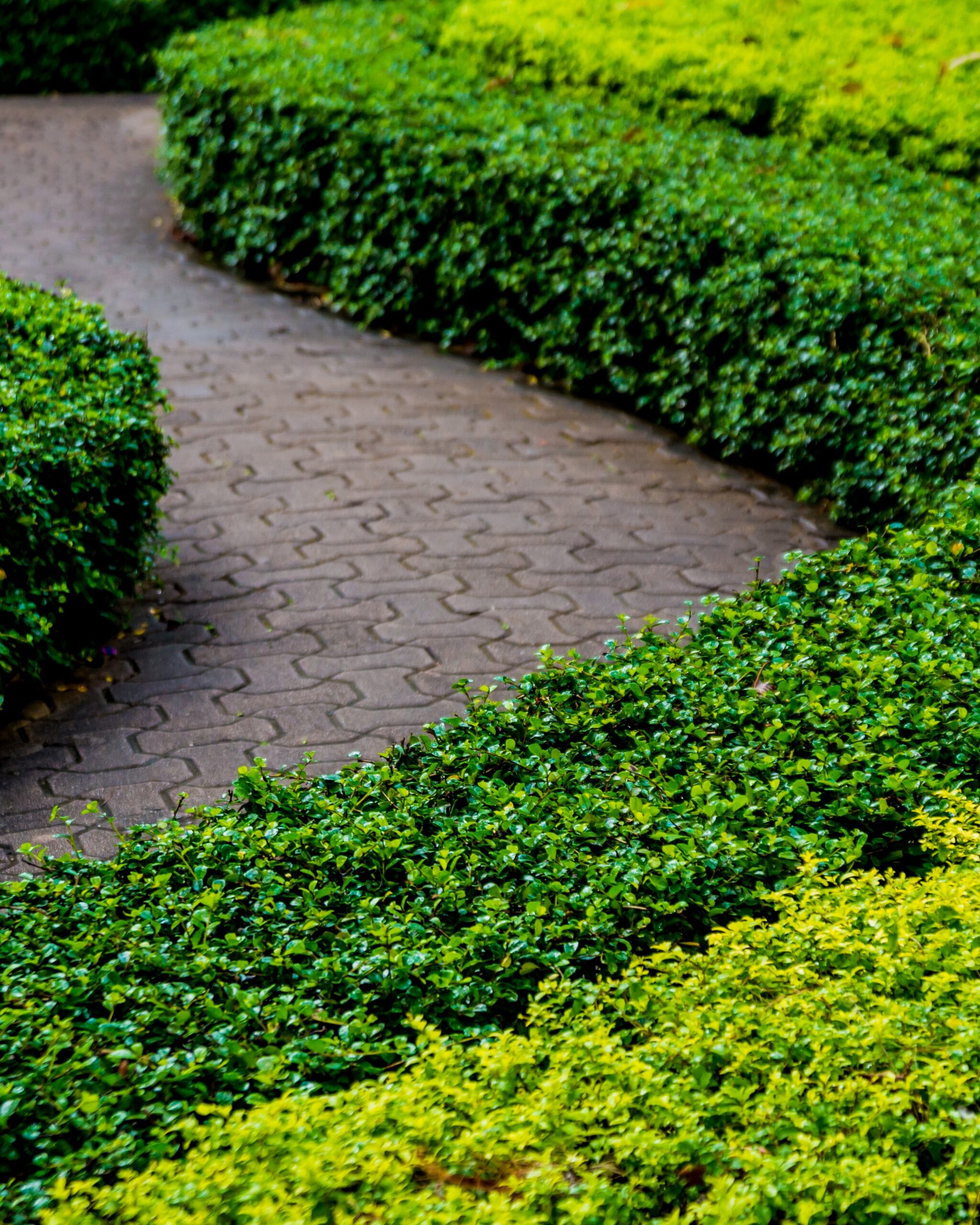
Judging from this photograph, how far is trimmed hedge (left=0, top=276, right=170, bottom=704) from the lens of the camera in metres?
4.76

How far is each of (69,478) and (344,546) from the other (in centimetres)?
161

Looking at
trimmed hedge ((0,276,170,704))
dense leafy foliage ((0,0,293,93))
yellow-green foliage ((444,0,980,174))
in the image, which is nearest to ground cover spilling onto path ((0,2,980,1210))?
trimmed hedge ((0,276,170,704))

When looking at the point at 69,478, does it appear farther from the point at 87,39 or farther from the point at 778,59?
the point at 87,39

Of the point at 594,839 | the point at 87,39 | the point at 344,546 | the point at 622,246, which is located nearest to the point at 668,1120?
the point at 594,839

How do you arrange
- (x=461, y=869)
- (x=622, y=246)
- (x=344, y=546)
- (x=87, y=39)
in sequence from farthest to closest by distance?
(x=87, y=39) → (x=622, y=246) → (x=344, y=546) → (x=461, y=869)

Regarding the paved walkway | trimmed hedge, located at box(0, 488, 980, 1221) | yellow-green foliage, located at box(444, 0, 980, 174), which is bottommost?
the paved walkway

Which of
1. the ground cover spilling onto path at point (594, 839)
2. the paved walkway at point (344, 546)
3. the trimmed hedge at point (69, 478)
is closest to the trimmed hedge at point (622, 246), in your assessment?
the ground cover spilling onto path at point (594, 839)

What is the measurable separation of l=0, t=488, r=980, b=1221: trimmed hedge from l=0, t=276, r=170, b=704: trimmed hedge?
123cm

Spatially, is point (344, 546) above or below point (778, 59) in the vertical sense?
below

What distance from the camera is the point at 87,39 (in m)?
16.5

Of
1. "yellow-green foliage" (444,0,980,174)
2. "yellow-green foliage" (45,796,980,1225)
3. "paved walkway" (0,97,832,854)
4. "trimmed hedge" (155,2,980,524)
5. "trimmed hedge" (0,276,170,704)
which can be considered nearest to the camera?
"yellow-green foliage" (45,796,980,1225)

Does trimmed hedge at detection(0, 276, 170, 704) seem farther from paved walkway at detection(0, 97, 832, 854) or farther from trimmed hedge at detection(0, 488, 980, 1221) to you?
trimmed hedge at detection(0, 488, 980, 1221)

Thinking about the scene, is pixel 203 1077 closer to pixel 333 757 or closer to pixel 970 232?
pixel 333 757

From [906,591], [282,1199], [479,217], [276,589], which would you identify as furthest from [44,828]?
[479,217]
